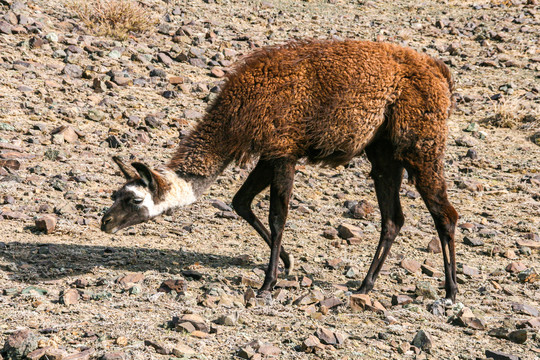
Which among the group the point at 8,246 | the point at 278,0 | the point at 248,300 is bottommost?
the point at 8,246

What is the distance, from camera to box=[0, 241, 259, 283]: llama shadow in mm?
6816

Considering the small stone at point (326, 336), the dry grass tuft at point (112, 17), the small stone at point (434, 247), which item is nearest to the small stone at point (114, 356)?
the small stone at point (326, 336)

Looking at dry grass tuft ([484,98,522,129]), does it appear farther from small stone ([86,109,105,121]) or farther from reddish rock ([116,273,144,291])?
reddish rock ([116,273,144,291])

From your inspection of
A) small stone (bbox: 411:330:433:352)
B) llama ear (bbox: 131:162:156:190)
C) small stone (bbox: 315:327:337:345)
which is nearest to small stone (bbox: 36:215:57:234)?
llama ear (bbox: 131:162:156:190)

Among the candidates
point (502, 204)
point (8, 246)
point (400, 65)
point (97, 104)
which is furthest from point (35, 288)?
point (502, 204)

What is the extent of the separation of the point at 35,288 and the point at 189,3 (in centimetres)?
1141

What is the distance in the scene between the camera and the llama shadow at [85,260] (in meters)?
6.82

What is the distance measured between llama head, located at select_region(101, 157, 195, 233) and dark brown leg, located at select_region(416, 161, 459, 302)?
238 centimetres

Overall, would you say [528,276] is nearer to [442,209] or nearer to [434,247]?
[434,247]

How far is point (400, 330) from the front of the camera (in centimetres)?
593

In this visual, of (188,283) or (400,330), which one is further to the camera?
(188,283)

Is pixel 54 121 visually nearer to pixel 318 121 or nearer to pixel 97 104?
pixel 97 104

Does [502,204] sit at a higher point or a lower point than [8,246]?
higher

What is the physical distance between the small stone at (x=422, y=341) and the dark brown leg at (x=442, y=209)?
1.40 metres
